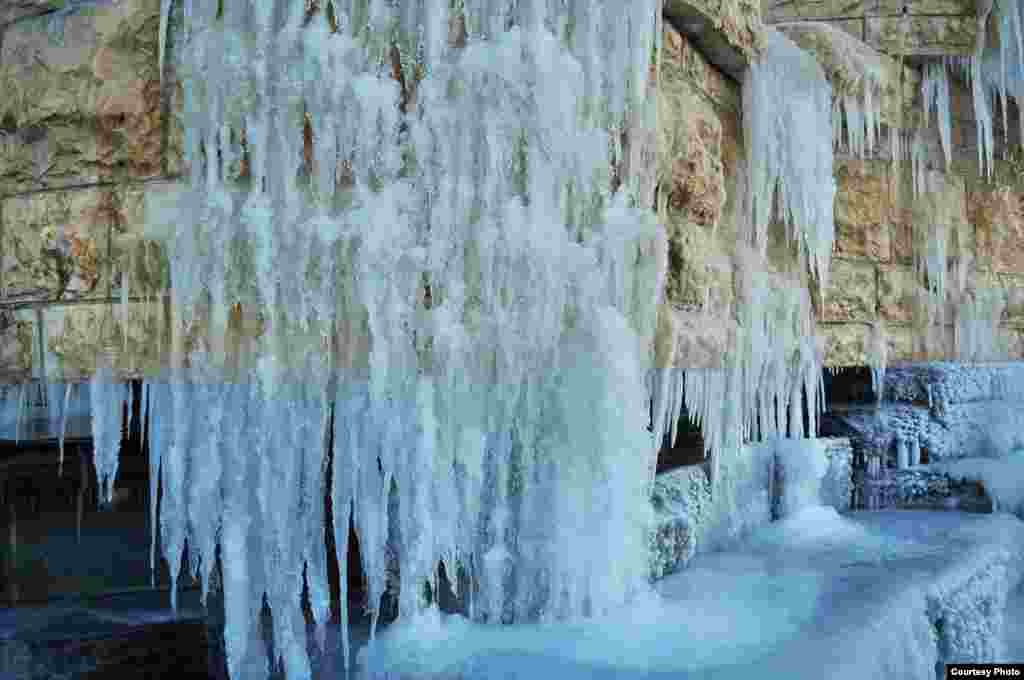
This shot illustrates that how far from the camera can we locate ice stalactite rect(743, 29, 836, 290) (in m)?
5.36

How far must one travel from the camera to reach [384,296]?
334 cm

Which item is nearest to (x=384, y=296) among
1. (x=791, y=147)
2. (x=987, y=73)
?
(x=791, y=147)

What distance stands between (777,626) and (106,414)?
108 inches

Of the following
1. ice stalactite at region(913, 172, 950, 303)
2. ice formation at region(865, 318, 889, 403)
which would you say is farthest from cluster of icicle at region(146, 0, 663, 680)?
ice stalactite at region(913, 172, 950, 303)

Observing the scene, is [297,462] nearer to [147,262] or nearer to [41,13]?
[147,262]

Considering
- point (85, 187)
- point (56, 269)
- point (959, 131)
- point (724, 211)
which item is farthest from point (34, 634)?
point (959, 131)

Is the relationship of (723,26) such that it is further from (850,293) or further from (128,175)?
(850,293)

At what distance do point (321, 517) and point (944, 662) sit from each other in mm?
2755

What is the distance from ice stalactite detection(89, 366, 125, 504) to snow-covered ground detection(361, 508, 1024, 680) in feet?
4.41

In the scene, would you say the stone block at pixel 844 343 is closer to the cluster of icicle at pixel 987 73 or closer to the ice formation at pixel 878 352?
the ice formation at pixel 878 352

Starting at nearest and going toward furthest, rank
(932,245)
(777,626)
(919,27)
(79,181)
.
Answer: (777,626)
(79,181)
(919,27)
(932,245)

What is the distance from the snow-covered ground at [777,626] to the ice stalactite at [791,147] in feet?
6.10

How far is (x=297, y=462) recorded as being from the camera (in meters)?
3.47

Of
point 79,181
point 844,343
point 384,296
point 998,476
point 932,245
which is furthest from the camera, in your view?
point 932,245
